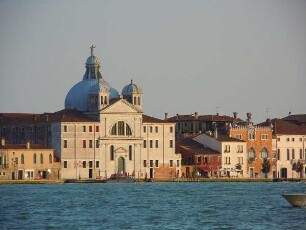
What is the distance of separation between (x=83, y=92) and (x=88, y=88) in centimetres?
74

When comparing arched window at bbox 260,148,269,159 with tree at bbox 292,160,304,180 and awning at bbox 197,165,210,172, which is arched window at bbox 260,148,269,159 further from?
awning at bbox 197,165,210,172

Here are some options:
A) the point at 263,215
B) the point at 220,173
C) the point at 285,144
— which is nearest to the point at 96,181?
the point at 220,173

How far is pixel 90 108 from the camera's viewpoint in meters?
132

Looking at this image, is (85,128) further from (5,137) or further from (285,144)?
(285,144)

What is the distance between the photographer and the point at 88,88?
133m

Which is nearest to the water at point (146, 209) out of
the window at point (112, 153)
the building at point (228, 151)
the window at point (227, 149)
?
the window at point (112, 153)

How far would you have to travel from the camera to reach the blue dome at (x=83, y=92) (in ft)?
434

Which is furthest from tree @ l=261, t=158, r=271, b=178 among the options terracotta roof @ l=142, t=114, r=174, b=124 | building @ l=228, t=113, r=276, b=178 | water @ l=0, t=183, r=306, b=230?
water @ l=0, t=183, r=306, b=230

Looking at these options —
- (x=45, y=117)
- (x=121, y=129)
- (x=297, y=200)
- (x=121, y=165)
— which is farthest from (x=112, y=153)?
(x=297, y=200)

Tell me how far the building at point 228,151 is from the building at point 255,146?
3.02ft

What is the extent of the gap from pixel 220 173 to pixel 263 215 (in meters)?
64.4

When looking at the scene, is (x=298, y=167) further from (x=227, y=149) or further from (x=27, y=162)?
(x=27, y=162)

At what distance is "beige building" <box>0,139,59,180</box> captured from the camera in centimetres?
12462

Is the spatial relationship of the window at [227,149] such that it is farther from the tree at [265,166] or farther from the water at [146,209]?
the water at [146,209]
